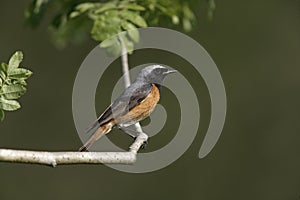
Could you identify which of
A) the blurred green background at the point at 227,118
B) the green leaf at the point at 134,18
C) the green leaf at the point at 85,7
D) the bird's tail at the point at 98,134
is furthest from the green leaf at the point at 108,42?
the blurred green background at the point at 227,118

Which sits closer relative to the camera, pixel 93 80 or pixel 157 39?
pixel 93 80

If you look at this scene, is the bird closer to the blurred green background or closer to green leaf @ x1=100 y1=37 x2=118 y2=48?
green leaf @ x1=100 y1=37 x2=118 y2=48

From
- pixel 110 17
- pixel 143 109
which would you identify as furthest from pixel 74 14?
pixel 143 109

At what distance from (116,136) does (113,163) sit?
3.60 metres

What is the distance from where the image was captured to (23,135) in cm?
588

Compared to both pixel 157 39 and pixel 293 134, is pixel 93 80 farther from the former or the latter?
pixel 293 134

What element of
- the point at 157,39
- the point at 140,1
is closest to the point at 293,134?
the point at 157,39

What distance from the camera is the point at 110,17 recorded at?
8.87 ft

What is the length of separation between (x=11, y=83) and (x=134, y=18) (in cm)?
86

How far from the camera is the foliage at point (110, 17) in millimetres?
2674

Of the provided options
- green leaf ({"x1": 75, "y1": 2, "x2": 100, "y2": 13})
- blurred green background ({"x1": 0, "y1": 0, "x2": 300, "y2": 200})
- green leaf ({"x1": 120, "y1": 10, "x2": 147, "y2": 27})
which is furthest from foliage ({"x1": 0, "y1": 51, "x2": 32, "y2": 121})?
blurred green background ({"x1": 0, "y1": 0, "x2": 300, "y2": 200})

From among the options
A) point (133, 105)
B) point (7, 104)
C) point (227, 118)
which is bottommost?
point (227, 118)

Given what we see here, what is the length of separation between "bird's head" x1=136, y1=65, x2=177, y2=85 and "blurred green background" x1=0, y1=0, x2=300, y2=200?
11.2ft

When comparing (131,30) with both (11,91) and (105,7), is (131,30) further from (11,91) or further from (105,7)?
(11,91)
